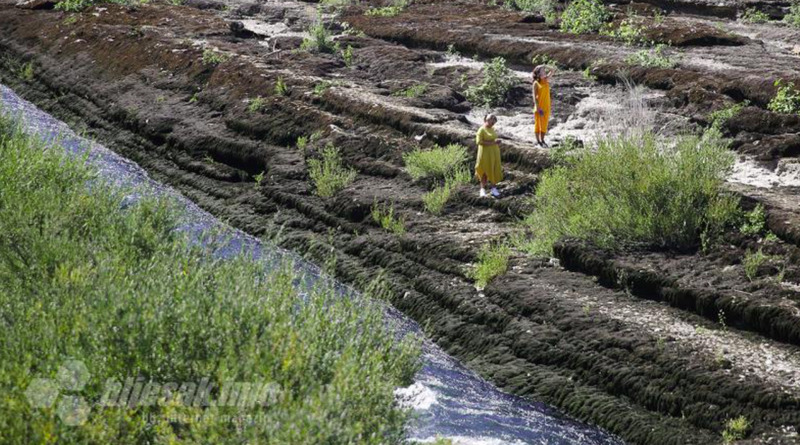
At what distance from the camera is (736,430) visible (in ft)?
44.3

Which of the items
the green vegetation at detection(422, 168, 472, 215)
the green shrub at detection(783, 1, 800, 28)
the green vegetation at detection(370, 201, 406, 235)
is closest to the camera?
the green vegetation at detection(370, 201, 406, 235)

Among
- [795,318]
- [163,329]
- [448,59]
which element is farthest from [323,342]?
[448,59]

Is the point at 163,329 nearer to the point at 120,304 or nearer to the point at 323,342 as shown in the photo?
the point at 120,304

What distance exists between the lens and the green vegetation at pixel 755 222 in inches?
694

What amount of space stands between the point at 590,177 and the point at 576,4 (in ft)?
74.5

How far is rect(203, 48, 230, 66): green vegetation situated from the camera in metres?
35.1

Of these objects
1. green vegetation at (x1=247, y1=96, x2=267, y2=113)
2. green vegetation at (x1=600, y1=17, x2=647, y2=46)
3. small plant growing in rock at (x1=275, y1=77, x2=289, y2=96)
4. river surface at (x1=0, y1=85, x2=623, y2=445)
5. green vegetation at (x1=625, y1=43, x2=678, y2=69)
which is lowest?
river surface at (x1=0, y1=85, x2=623, y2=445)

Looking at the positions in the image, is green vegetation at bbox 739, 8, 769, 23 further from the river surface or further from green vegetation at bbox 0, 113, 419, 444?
green vegetation at bbox 0, 113, 419, 444

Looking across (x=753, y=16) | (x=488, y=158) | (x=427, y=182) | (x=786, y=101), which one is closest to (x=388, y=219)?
(x=427, y=182)

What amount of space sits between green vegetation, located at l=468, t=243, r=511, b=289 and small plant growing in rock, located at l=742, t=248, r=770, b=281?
13.5 ft

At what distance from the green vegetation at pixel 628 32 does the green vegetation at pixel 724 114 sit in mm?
9283

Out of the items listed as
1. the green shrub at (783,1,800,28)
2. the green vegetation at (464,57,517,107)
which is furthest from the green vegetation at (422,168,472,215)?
the green shrub at (783,1,800,28)

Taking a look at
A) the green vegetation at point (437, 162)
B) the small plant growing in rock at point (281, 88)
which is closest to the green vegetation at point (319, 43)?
the small plant growing in rock at point (281, 88)

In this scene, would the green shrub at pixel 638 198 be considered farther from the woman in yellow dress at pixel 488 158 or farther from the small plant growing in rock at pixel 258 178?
the small plant growing in rock at pixel 258 178
